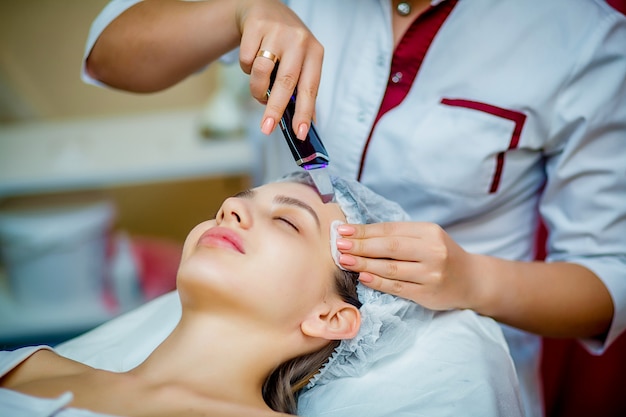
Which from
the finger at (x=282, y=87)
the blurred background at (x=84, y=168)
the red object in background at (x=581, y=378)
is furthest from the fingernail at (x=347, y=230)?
the blurred background at (x=84, y=168)

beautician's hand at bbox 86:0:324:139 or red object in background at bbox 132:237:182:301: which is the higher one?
beautician's hand at bbox 86:0:324:139

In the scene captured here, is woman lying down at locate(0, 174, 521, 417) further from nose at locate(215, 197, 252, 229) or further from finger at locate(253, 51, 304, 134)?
finger at locate(253, 51, 304, 134)

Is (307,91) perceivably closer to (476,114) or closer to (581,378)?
(476,114)

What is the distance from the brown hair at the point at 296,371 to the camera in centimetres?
104

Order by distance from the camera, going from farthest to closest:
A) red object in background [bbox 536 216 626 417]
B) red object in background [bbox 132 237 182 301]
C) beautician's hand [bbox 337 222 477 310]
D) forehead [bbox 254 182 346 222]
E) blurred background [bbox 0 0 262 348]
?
red object in background [bbox 132 237 182 301] → blurred background [bbox 0 0 262 348] → red object in background [bbox 536 216 626 417] → forehead [bbox 254 182 346 222] → beautician's hand [bbox 337 222 477 310]

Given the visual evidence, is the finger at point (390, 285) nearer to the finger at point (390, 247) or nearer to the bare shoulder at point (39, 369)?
the finger at point (390, 247)

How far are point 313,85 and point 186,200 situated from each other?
1985mm

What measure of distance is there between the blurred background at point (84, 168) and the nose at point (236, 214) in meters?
1.17

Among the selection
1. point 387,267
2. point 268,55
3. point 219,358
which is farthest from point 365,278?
point 268,55

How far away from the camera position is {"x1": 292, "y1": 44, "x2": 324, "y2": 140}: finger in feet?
2.87

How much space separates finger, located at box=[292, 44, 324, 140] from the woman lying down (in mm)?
197

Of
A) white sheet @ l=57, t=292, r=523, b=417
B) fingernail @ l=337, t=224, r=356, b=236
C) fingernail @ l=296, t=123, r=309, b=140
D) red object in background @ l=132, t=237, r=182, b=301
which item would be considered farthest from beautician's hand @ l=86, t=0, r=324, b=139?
red object in background @ l=132, t=237, r=182, b=301

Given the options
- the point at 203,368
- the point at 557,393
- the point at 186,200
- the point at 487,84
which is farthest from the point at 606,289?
the point at 186,200

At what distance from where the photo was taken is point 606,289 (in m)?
1.11
